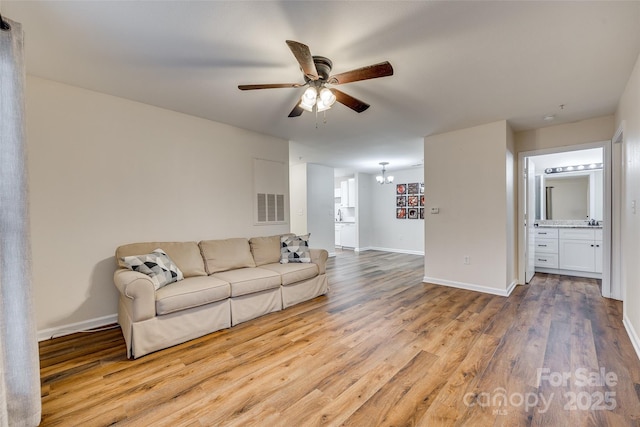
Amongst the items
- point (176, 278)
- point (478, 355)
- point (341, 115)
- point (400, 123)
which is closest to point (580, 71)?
point (400, 123)

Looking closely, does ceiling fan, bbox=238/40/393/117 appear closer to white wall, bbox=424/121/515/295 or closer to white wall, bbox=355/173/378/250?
white wall, bbox=424/121/515/295

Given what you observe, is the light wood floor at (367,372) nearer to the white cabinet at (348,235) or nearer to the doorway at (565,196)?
the doorway at (565,196)

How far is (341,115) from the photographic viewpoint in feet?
11.4

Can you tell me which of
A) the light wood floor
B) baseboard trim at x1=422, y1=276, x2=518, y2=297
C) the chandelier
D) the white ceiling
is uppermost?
the white ceiling

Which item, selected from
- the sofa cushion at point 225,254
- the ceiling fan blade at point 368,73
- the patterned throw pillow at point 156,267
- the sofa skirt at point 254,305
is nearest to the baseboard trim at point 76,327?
the patterned throw pillow at point 156,267

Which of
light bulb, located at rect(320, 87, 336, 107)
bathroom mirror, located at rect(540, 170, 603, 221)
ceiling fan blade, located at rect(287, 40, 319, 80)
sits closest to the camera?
ceiling fan blade, located at rect(287, 40, 319, 80)

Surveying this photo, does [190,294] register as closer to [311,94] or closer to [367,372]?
[367,372]

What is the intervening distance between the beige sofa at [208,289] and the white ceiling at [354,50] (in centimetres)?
171

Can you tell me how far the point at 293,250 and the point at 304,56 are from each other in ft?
8.53

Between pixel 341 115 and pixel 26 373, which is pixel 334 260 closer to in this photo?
pixel 341 115

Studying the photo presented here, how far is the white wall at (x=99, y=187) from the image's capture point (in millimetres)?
2547

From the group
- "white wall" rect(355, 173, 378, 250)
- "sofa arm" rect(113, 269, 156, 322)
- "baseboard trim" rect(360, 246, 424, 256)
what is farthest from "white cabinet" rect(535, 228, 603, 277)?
"sofa arm" rect(113, 269, 156, 322)

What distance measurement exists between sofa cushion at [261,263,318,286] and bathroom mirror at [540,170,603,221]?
531cm

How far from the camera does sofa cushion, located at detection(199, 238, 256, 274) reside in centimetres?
325
